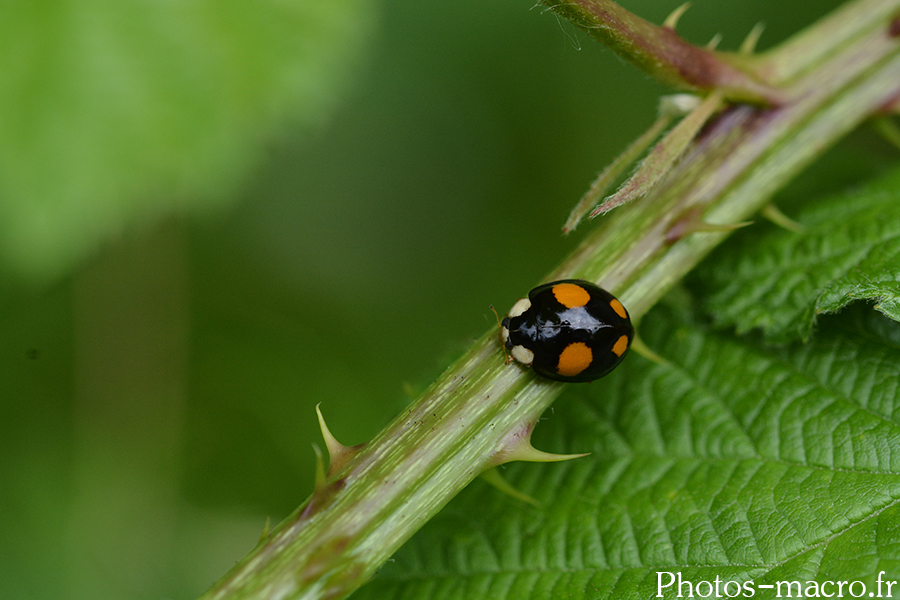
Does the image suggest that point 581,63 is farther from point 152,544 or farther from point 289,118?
point 152,544

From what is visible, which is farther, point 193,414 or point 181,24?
point 193,414

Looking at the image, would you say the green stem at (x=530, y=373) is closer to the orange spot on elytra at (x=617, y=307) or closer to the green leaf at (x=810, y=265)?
the orange spot on elytra at (x=617, y=307)

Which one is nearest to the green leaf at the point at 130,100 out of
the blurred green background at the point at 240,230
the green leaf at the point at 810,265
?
the blurred green background at the point at 240,230

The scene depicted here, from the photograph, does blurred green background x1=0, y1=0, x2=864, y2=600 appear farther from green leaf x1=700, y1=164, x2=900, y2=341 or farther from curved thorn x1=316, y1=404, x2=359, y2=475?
green leaf x1=700, y1=164, x2=900, y2=341

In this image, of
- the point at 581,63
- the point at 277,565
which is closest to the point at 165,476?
the point at 277,565

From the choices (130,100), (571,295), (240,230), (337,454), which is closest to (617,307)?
(571,295)

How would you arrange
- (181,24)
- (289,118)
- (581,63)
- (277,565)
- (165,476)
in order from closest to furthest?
(277,565)
(181,24)
(289,118)
(165,476)
(581,63)
